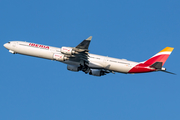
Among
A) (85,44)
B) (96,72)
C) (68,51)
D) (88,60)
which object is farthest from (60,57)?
(96,72)

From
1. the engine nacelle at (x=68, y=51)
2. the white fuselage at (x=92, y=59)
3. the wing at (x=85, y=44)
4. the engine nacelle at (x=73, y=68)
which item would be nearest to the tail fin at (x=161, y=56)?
the white fuselage at (x=92, y=59)

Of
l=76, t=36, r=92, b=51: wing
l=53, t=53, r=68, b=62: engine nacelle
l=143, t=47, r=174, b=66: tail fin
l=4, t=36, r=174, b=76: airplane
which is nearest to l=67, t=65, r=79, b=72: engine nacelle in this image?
l=4, t=36, r=174, b=76: airplane

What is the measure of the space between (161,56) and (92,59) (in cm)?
1576

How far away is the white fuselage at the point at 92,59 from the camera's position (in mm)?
51938

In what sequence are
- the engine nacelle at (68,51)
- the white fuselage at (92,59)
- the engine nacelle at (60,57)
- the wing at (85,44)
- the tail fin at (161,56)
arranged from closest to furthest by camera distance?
1. the wing at (85,44)
2. the engine nacelle at (68,51)
3. the engine nacelle at (60,57)
4. the tail fin at (161,56)
5. the white fuselage at (92,59)

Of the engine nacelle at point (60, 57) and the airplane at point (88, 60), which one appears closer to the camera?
the airplane at point (88, 60)

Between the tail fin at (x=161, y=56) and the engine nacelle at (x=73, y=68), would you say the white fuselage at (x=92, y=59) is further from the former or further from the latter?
the tail fin at (x=161, y=56)

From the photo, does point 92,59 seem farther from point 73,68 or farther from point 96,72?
point 73,68

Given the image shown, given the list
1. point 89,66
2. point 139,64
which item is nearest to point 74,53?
point 89,66

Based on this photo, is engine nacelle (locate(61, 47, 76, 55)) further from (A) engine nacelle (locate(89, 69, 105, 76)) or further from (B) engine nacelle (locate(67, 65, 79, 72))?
(A) engine nacelle (locate(89, 69, 105, 76))

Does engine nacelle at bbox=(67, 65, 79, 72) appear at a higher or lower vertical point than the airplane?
lower

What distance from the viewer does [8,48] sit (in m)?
57.9

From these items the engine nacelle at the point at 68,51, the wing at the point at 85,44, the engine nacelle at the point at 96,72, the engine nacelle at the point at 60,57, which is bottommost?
the engine nacelle at the point at 96,72

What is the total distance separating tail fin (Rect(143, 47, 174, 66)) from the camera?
1984 inches
